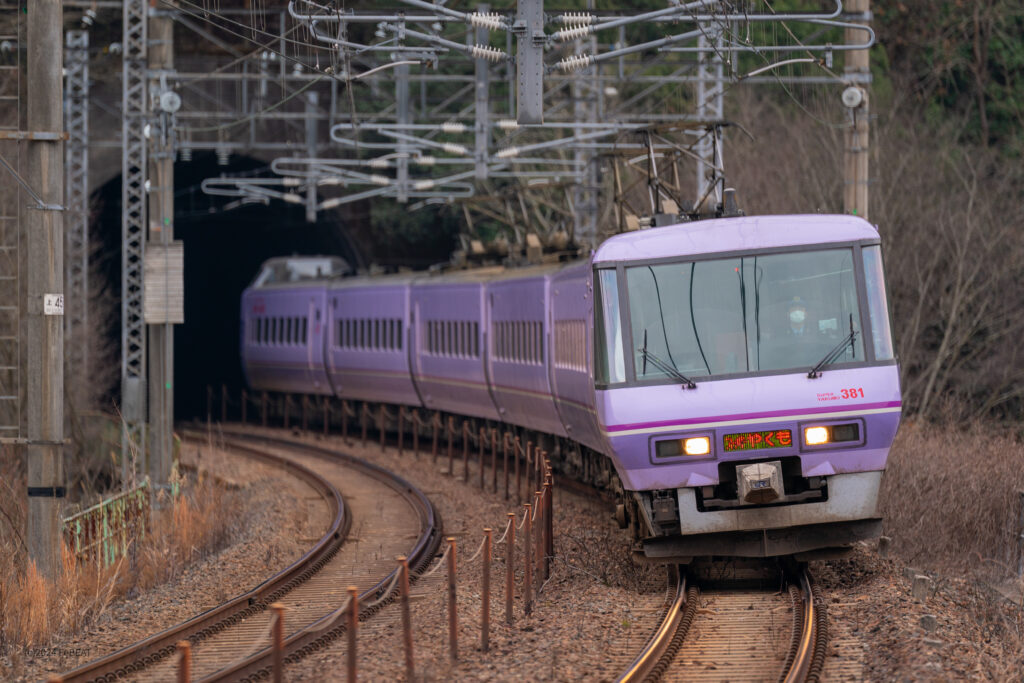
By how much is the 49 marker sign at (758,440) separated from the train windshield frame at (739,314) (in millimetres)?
452

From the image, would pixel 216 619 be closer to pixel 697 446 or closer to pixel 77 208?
pixel 697 446

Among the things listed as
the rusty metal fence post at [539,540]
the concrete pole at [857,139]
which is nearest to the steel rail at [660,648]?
the rusty metal fence post at [539,540]

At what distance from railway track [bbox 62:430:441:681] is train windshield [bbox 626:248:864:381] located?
8.90 feet

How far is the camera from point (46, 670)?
10.3 meters

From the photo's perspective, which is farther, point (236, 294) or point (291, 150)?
point (236, 294)

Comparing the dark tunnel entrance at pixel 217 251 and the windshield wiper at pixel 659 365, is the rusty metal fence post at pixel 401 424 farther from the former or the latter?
the windshield wiper at pixel 659 365

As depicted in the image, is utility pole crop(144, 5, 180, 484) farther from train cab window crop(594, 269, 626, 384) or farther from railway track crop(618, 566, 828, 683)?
railway track crop(618, 566, 828, 683)

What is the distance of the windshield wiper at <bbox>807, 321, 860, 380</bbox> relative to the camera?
1134 centimetres

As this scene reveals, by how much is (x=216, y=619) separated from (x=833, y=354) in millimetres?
5100

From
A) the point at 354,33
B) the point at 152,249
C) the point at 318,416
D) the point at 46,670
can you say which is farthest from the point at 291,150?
the point at 46,670

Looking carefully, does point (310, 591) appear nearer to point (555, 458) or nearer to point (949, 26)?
point (555, 458)

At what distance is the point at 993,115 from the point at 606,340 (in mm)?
27551

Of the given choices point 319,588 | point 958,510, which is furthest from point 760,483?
point 958,510

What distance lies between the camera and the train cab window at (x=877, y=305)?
11469 millimetres
